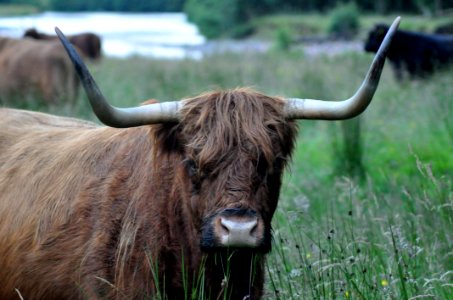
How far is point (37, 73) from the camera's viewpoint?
13203 mm

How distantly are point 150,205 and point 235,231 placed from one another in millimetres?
782

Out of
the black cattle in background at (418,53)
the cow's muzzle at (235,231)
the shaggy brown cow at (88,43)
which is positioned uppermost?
the cow's muzzle at (235,231)

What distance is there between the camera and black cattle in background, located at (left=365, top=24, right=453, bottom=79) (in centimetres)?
1375

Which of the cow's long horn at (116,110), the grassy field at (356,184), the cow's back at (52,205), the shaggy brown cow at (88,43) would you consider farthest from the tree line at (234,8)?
the cow's long horn at (116,110)

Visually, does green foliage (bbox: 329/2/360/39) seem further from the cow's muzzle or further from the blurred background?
the cow's muzzle

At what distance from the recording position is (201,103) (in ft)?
13.7

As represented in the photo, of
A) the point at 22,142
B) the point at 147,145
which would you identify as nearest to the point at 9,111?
the point at 22,142

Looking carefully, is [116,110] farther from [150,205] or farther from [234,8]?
[234,8]

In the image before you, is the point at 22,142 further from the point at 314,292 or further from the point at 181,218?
the point at 314,292

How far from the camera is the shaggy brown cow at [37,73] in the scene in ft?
41.0

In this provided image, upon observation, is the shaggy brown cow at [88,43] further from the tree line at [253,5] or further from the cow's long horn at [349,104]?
the tree line at [253,5]

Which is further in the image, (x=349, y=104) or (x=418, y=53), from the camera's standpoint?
(x=418, y=53)

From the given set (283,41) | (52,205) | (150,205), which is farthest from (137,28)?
(150,205)

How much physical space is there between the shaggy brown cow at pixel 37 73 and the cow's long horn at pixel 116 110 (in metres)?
8.02
